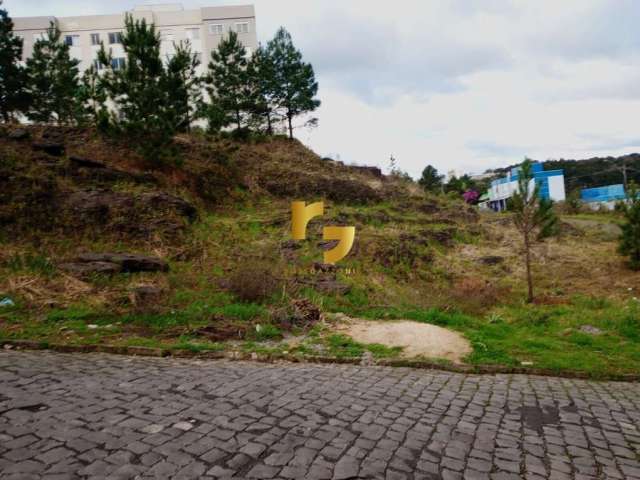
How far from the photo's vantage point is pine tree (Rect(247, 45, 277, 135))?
73.0 feet

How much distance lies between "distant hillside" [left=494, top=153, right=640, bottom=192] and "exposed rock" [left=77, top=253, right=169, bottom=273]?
57.5 meters

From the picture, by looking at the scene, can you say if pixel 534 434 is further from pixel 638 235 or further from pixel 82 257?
pixel 638 235

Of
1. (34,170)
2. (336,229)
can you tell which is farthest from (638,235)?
(34,170)

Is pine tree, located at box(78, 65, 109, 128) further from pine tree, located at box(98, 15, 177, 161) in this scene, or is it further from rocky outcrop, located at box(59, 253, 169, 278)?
rocky outcrop, located at box(59, 253, 169, 278)

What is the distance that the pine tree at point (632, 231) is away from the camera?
47.9ft

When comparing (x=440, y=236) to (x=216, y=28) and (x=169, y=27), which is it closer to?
(x=216, y=28)

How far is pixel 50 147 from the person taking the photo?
53.2 feet

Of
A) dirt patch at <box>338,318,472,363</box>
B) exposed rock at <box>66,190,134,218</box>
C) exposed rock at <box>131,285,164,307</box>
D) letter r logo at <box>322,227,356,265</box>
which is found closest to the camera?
dirt patch at <box>338,318,472,363</box>

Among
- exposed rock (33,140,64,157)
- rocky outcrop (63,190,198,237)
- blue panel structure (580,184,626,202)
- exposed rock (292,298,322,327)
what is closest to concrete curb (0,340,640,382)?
exposed rock (292,298,322,327)

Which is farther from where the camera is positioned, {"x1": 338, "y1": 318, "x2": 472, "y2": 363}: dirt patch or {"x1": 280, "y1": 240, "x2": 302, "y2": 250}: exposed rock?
{"x1": 280, "y1": 240, "x2": 302, "y2": 250}: exposed rock

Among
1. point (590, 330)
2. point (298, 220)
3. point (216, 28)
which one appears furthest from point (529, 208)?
point (216, 28)

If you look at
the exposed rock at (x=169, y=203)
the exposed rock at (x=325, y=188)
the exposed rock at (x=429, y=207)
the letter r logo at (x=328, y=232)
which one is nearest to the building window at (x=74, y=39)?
the exposed rock at (x=325, y=188)

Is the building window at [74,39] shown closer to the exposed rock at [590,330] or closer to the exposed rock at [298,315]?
the exposed rock at [298,315]

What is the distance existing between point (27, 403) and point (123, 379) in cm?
109
